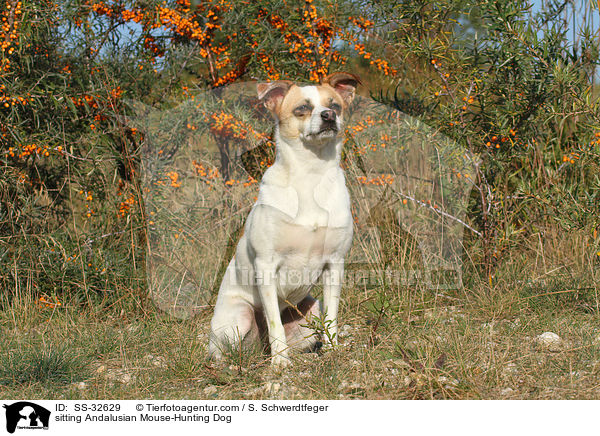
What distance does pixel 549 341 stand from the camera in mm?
3029

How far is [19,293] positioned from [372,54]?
3.06 metres

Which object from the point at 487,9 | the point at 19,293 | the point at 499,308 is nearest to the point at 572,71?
the point at 487,9

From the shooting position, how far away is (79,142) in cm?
422

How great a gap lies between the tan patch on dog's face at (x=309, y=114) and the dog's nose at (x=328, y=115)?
0.05 ft

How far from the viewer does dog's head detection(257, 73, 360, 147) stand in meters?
2.89

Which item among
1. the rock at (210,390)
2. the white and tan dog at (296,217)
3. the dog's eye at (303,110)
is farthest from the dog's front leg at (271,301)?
→ the dog's eye at (303,110)

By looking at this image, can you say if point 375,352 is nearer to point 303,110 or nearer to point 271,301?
point 271,301

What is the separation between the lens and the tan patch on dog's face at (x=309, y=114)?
2.89 m

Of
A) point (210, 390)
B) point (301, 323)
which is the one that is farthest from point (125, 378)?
point (301, 323)

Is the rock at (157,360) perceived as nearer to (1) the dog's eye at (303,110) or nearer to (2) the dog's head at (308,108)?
(2) the dog's head at (308,108)

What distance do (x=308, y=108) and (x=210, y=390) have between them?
4.73 feet
